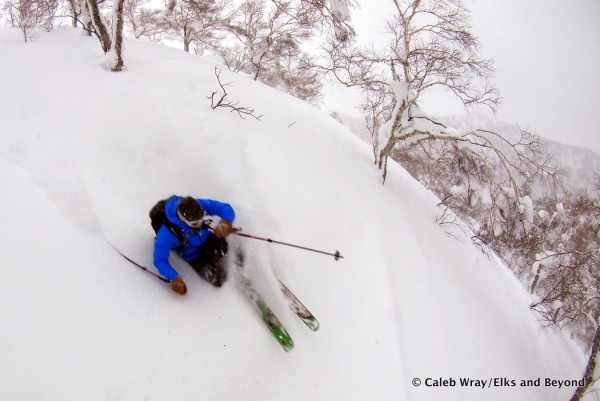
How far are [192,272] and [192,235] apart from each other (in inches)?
25.5

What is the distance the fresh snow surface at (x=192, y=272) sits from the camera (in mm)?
2986

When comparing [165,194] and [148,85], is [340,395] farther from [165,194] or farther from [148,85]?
[148,85]

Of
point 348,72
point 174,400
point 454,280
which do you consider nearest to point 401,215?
point 454,280

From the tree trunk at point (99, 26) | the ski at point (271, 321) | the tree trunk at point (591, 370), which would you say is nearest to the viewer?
the ski at point (271, 321)

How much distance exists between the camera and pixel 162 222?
3859mm

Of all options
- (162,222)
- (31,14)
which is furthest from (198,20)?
(162,222)

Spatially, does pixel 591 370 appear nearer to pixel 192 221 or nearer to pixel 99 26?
pixel 192 221

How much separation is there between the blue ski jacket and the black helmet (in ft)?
0.45

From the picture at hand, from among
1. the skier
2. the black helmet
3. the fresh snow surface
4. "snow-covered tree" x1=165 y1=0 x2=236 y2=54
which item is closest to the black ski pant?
the skier

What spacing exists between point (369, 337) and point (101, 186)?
443cm
